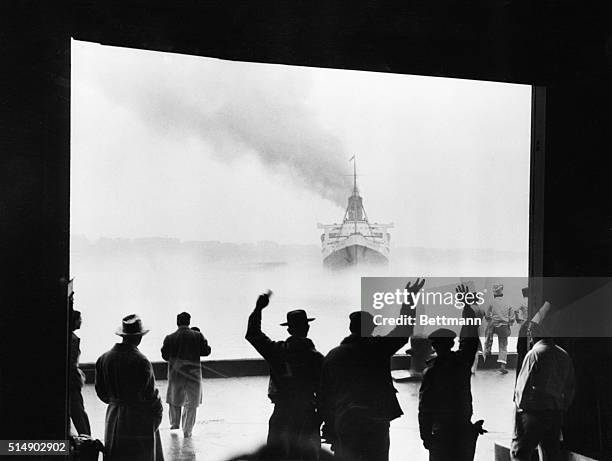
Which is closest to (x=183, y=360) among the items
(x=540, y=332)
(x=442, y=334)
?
(x=442, y=334)

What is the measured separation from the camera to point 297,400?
2576 mm

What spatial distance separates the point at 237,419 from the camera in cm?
260

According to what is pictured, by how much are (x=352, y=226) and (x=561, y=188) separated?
930 mm

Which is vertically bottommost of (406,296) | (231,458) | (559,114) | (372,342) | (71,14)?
(231,458)

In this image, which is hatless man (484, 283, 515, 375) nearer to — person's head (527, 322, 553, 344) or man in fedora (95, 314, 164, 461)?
person's head (527, 322, 553, 344)

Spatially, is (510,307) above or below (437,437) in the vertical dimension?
above

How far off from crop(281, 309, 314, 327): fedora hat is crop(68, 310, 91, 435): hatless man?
753 millimetres

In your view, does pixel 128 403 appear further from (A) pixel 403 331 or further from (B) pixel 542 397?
(B) pixel 542 397

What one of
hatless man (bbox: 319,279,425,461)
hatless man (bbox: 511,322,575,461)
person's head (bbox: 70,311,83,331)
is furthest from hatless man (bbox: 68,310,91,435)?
hatless man (bbox: 511,322,575,461)

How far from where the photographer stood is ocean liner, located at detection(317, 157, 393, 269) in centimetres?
265

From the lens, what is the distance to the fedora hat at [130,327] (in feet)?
8.16

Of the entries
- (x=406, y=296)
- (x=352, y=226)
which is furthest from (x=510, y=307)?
(x=352, y=226)

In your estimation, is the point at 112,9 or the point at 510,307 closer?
the point at 112,9

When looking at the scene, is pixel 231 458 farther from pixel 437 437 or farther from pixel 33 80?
pixel 33 80
